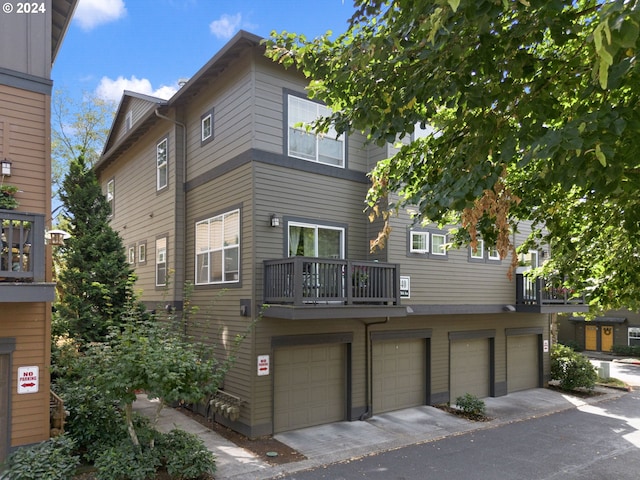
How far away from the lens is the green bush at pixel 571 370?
15992 mm

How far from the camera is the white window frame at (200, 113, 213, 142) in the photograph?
502 inches

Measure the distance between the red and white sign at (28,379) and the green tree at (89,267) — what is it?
3.48 m

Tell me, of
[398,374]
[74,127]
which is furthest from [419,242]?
[74,127]

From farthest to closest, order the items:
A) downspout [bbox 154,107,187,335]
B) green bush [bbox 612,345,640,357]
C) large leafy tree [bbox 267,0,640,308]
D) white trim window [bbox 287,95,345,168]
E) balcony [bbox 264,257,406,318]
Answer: green bush [bbox 612,345,640,357] < downspout [bbox 154,107,187,335] < white trim window [bbox 287,95,345,168] < balcony [bbox 264,257,406,318] < large leafy tree [bbox 267,0,640,308]

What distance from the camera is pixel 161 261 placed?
1474 centimetres

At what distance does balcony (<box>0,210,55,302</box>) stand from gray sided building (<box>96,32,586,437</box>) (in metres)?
3.30

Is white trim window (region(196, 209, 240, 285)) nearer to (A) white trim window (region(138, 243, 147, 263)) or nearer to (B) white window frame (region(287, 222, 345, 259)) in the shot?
(B) white window frame (region(287, 222, 345, 259))

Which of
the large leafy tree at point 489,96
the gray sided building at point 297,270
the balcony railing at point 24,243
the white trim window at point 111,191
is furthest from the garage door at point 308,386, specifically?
the white trim window at point 111,191

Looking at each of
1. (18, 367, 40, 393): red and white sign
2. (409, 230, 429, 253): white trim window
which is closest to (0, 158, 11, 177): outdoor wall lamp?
(18, 367, 40, 393): red and white sign

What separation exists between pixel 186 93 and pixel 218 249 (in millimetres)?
4614

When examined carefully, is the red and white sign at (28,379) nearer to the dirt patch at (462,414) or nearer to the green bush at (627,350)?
the dirt patch at (462,414)

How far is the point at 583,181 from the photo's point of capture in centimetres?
402

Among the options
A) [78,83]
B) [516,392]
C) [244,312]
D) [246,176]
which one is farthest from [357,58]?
[78,83]

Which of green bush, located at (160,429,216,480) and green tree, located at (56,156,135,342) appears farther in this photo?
green tree, located at (56,156,135,342)
